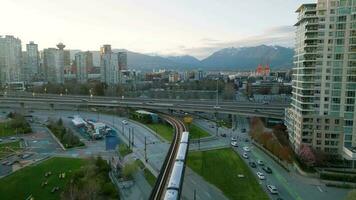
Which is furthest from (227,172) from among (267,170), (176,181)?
(176,181)

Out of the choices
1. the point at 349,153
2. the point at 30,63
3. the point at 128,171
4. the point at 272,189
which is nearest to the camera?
the point at 272,189

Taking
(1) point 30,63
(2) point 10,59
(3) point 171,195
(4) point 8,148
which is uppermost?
(2) point 10,59

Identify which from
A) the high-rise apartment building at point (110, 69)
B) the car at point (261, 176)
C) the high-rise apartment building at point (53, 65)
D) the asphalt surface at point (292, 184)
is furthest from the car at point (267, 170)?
the high-rise apartment building at point (53, 65)

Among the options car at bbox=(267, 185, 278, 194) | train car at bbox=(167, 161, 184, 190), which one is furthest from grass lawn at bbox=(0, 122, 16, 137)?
car at bbox=(267, 185, 278, 194)

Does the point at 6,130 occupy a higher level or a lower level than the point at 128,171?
higher

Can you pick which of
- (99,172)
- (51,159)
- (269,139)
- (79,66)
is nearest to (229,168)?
(269,139)

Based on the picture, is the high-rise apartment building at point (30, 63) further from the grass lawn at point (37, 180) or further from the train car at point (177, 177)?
the train car at point (177, 177)

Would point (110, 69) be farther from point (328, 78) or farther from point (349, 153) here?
point (349, 153)

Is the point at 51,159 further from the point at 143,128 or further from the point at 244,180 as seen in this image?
the point at 244,180
